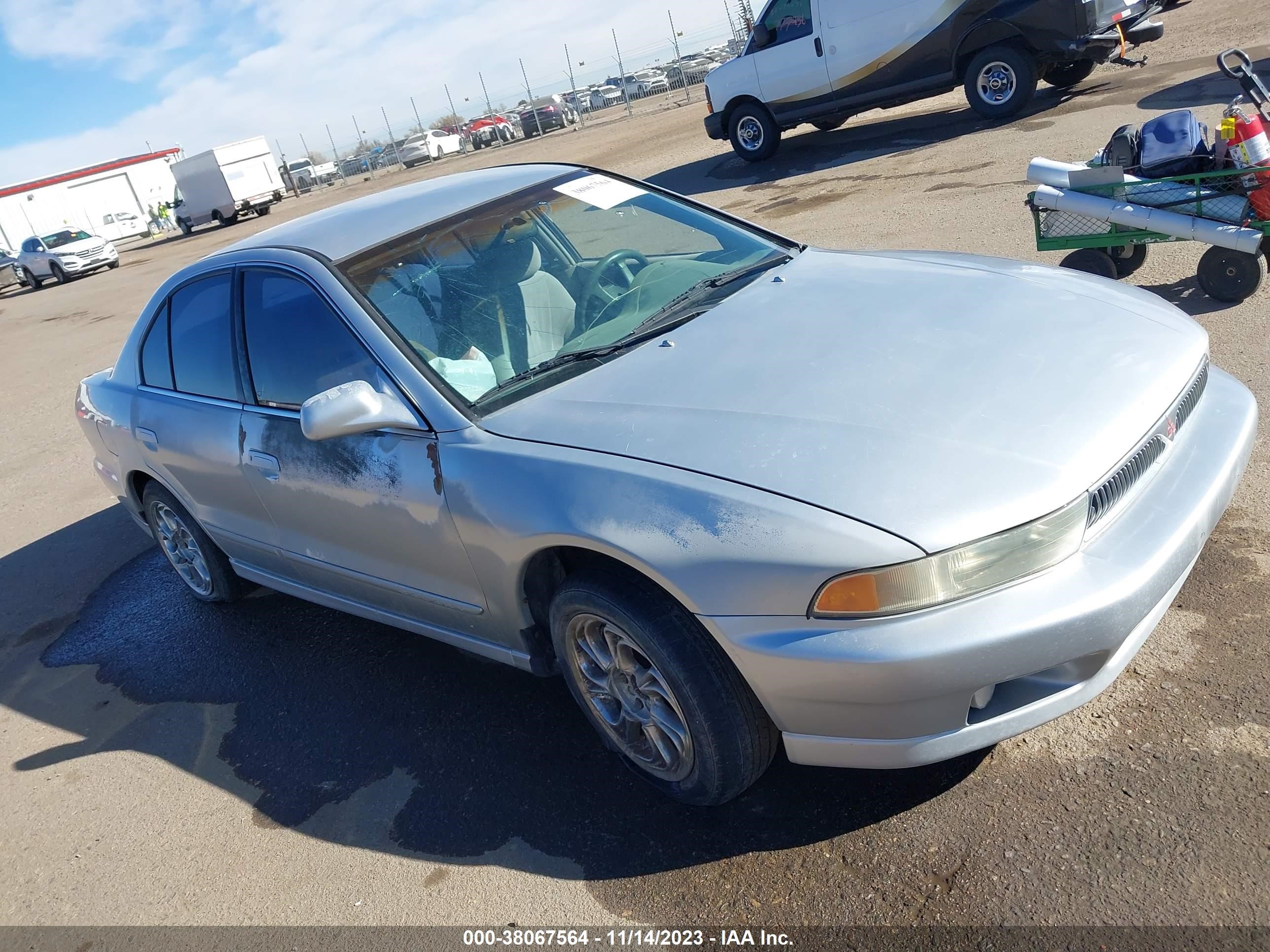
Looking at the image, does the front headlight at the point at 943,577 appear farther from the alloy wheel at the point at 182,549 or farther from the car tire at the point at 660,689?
the alloy wheel at the point at 182,549

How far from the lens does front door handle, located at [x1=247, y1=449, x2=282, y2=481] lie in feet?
12.2

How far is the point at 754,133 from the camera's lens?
14.2 m

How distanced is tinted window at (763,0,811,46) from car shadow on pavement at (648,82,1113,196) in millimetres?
1550

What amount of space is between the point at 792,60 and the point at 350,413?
39.6ft

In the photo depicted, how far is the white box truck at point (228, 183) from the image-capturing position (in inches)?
1335

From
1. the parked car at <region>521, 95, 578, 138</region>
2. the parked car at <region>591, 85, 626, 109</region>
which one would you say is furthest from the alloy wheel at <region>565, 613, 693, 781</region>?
the parked car at <region>591, 85, 626, 109</region>

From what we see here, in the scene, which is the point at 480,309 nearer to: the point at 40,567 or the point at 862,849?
the point at 862,849

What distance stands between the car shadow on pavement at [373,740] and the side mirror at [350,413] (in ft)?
3.79

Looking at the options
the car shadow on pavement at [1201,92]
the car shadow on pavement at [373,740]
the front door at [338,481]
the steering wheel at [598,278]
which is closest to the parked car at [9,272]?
the car shadow on pavement at [373,740]

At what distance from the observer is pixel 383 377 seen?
324 centimetres

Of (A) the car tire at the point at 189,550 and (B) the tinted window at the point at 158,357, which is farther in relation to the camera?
(A) the car tire at the point at 189,550

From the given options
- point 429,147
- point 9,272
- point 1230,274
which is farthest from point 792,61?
point 429,147

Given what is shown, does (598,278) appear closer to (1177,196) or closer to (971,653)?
(971,653)

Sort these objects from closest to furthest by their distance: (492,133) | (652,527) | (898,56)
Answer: (652,527) < (898,56) < (492,133)
